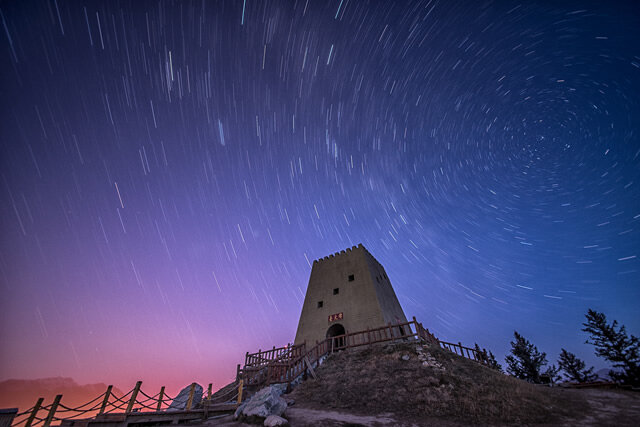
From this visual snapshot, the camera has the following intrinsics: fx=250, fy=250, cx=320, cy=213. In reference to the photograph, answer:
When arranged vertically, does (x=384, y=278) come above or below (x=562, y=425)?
above

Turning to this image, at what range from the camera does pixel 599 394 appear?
12.3 metres

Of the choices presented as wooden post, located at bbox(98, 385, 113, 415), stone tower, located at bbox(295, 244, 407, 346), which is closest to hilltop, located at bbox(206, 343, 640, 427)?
wooden post, located at bbox(98, 385, 113, 415)

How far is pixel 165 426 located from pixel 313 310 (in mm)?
13811

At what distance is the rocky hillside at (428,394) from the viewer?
320 inches

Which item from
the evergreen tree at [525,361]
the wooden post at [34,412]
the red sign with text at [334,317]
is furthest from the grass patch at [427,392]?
the evergreen tree at [525,361]

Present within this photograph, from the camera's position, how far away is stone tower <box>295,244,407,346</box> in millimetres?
19016

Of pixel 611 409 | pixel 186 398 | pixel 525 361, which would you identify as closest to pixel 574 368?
pixel 525 361

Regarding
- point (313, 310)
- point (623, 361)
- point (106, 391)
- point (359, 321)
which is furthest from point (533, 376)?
point (106, 391)

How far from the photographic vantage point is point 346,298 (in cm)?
2069

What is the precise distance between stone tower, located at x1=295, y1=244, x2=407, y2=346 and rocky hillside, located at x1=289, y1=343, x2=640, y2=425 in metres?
5.76

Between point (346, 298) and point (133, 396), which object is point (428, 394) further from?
point (346, 298)

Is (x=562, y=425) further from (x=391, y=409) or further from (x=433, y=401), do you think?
(x=391, y=409)

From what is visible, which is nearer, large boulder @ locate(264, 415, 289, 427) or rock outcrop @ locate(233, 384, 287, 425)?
large boulder @ locate(264, 415, 289, 427)

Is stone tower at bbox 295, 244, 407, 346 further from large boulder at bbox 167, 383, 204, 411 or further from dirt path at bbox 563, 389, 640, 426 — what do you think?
dirt path at bbox 563, 389, 640, 426
